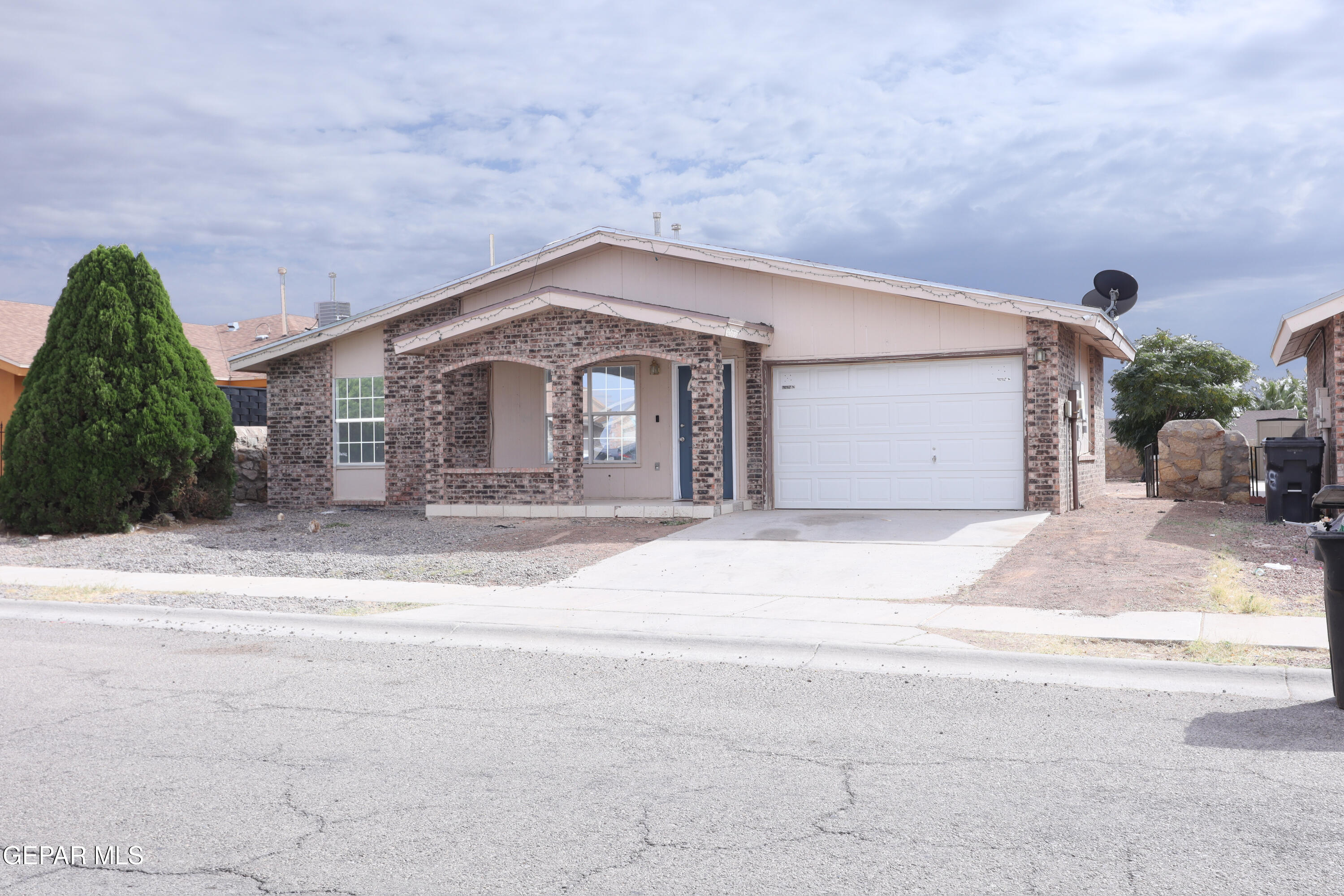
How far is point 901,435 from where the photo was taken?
1628cm

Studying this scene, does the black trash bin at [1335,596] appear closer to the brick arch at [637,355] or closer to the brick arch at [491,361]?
the brick arch at [637,355]

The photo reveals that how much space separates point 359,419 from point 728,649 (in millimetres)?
13875

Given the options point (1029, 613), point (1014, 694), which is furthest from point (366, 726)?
point (1029, 613)

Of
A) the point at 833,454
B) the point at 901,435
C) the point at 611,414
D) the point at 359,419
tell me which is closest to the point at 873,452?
the point at 901,435

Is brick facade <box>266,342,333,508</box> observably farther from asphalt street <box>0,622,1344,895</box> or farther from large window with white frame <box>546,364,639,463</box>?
asphalt street <box>0,622,1344,895</box>

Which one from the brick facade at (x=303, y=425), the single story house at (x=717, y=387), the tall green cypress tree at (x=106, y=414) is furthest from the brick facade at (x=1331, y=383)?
the tall green cypress tree at (x=106, y=414)

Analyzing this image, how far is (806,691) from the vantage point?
6.64 metres

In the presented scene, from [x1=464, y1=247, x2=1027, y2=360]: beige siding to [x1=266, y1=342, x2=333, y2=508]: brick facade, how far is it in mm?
4268

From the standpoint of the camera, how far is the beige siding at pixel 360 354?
1989 cm

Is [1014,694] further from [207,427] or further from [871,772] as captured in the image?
[207,427]

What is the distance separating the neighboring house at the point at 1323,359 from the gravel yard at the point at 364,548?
30.4ft

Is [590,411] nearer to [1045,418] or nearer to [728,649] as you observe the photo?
Result: [1045,418]

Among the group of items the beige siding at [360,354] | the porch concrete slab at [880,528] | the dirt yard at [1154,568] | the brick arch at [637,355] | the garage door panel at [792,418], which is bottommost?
the dirt yard at [1154,568]

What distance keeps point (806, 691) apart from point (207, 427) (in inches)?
566
